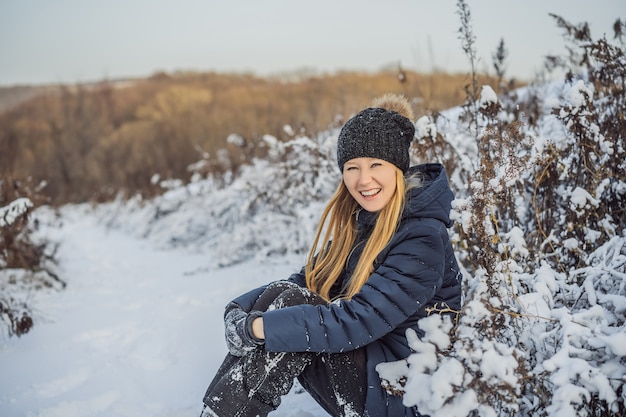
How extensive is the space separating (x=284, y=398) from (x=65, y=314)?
2.30 metres

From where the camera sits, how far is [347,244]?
1972 millimetres

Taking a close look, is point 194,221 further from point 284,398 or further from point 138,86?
point 138,86

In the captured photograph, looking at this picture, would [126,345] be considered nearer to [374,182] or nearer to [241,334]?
[241,334]

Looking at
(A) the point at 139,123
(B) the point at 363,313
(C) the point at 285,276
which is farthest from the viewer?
(A) the point at 139,123

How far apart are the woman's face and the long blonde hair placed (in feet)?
0.08

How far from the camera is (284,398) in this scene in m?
2.19

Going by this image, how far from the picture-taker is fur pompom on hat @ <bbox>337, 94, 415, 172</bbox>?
1799 mm

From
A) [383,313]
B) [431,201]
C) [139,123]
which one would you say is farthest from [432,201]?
[139,123]

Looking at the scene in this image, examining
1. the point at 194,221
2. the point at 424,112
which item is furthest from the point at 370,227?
the point at 194,221

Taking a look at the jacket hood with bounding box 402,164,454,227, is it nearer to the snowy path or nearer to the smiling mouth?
the smiling mouth

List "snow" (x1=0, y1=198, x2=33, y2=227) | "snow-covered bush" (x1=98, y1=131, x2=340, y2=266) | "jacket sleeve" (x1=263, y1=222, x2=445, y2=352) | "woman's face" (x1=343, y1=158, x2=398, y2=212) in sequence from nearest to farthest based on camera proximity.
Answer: "jacket sleeve" (x1=263, y1=222, x2=445, y2=352)
"woman's face" (x1=343, y1=158, x2=398, y2=212)
"snow" (x1=0, y1=198, x2=33, y2=227)
"snow-covered bush" (x1=98, y1=131, x2=340, y2=266)

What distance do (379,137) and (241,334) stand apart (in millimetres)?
893

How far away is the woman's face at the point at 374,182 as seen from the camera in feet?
5.90

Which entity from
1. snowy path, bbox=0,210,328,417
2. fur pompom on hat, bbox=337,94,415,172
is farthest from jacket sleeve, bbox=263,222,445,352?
snowy path, bbox=0,210,328,417
